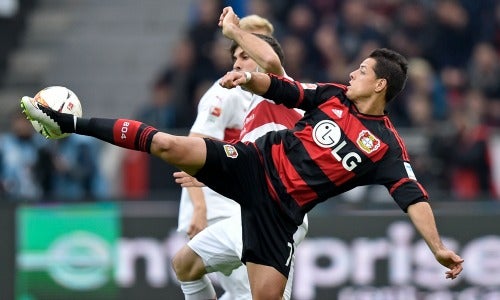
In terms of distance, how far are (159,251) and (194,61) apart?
413cm

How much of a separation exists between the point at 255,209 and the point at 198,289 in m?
1.03

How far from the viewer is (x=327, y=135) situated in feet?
28.7

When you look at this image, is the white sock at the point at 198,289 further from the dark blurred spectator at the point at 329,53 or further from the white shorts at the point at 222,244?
the dark blurred spectator at the point at 329,53

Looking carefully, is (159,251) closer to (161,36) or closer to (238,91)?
(238,91)

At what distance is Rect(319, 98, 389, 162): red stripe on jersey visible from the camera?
8719mm

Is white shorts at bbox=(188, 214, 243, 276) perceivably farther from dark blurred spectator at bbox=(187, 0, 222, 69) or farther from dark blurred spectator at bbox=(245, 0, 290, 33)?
dark blurred spectator at bbox=(245, 0, 290, 33)

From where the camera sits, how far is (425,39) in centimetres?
1662

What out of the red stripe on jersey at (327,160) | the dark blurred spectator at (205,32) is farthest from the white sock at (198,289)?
the dark blurred spectator at (205,32)

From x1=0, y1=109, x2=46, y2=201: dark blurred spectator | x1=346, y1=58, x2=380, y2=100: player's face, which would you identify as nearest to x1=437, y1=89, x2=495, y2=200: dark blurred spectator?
x1=0, y1=109, x2=46, y2=201: dark blurred spectator

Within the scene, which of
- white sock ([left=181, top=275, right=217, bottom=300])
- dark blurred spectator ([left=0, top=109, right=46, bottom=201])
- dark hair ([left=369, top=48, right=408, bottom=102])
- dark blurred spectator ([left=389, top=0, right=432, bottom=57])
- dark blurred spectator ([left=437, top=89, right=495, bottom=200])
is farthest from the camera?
dark blurred spectator ([left=389, top=0, right=432, bottom=57])

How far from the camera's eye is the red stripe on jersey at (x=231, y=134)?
995cm

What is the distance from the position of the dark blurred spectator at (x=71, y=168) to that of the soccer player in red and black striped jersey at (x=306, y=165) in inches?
235

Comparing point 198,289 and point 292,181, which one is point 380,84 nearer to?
point 292,181

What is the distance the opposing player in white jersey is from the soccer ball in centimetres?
117
